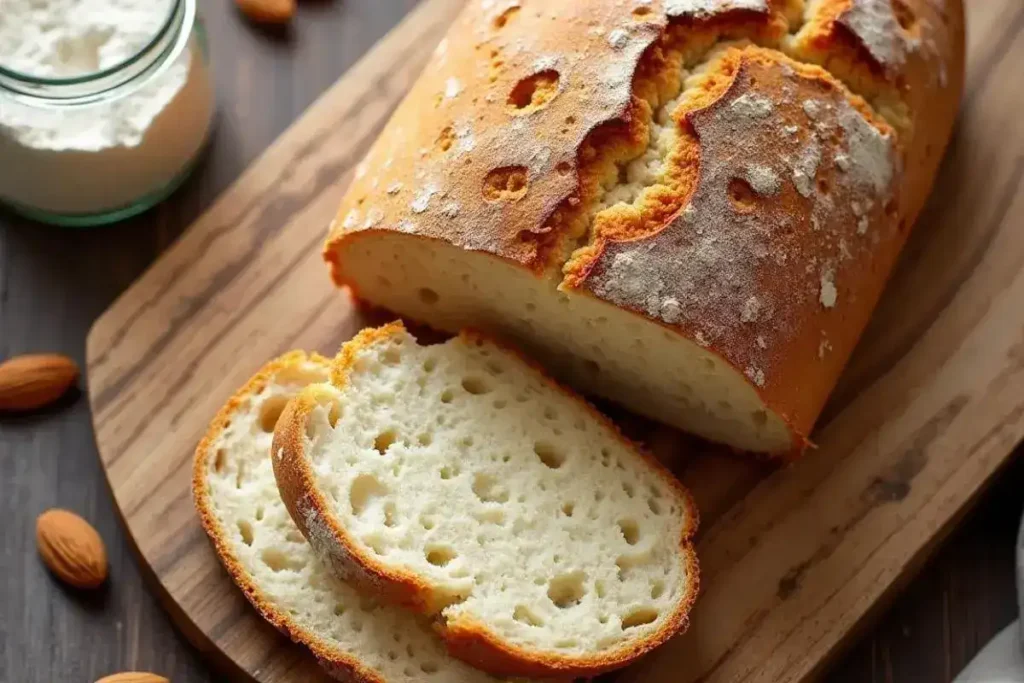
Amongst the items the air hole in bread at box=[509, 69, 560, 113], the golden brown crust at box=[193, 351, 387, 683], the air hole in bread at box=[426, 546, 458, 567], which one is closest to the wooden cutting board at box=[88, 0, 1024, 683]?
the golden brown crust at box=[193, 351, 387, 683]

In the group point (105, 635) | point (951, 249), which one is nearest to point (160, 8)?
point (105, 635)

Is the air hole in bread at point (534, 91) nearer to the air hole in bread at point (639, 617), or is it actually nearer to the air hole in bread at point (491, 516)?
the air hole in bread at point (491, 516)

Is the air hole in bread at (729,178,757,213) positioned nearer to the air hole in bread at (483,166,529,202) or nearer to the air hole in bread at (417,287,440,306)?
the air hole in bread at (483,166,529,202)

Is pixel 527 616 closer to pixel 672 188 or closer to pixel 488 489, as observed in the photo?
pixel 488 489

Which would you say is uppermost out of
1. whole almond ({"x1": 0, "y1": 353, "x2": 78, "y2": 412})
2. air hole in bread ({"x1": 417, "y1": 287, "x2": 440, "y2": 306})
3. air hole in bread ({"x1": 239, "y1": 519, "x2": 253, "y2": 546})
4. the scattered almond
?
the scattered almond

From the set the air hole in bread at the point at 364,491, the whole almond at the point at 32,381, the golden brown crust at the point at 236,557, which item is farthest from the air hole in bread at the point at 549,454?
the whole almond at the point at 32,381

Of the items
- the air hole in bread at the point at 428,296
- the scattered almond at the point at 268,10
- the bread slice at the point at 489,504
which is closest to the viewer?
the bread slice at the point at 489,504

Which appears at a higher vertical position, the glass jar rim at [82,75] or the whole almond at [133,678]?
the glass jar rim at [82,75]
